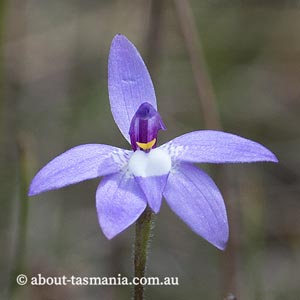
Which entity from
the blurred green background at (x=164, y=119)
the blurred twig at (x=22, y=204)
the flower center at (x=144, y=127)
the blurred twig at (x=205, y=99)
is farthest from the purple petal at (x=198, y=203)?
the blurred twig at (x=205, y=99)

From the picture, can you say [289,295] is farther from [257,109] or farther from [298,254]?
[257,109]

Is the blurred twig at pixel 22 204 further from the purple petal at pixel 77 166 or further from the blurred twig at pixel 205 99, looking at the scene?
the blurred twig at pixel 205 99

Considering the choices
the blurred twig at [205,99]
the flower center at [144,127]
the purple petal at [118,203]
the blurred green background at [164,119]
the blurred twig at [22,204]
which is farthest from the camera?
the blurred green background at [164,119]

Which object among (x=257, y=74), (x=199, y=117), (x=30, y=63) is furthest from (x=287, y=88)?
(x=30, y=63)

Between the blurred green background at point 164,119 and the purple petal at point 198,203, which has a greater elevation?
the blurred green background at point 164,119

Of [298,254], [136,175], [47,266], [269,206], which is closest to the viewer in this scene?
[136,175]

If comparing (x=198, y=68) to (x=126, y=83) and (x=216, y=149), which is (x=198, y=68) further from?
(x=216, y=149)

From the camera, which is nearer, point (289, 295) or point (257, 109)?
point (289, 295)
